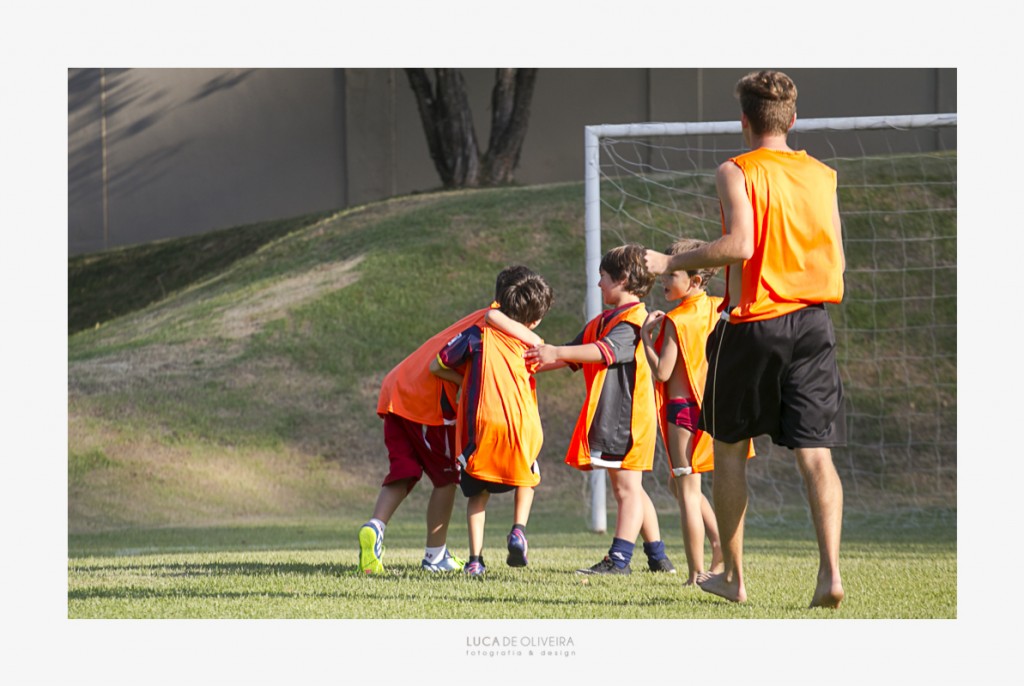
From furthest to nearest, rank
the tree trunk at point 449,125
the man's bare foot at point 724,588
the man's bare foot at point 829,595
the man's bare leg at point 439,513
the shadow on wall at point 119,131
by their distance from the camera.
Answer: the shadow on wall at point 119,131 → the tree trunk at point 449,125 → the man's bare leg at point 439,513 → the man's bare foot at point 724,588 → the man's bare foot at point 829,595

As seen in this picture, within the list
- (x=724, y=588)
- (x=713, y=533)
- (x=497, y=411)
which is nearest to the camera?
(x=724, y=588)

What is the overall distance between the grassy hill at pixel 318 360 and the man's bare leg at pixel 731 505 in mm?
5730

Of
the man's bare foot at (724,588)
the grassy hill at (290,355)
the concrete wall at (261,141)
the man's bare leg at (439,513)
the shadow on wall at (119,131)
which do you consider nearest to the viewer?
the man's bare foot at (724,588)

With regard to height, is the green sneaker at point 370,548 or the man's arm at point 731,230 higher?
the man's arm at point 731,230

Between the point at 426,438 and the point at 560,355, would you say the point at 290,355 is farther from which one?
the point at 560,355

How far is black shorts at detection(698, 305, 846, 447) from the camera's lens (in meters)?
3.85

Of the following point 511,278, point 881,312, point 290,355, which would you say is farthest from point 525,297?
point 881,312

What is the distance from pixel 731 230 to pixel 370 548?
2.18 m

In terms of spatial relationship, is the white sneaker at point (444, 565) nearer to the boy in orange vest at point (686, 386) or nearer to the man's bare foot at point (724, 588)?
the boy in orange vest at point (686, 386)

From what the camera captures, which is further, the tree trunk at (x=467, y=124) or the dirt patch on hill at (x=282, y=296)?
the tree trunk at (x=467, y=124)

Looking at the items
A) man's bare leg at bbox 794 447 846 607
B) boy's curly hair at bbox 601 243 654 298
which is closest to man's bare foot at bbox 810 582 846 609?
man's bare leg at bbox 794 447 846 607

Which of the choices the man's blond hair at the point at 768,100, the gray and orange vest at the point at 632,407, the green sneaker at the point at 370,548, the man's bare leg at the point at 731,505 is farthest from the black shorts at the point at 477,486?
the man's blond hair at the point at 768,100

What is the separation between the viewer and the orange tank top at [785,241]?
3879mm

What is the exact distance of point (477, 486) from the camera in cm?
509
